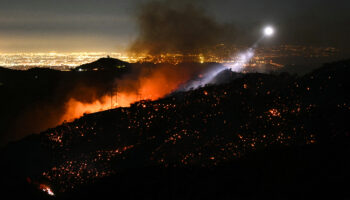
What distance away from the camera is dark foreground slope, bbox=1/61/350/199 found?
247 inches

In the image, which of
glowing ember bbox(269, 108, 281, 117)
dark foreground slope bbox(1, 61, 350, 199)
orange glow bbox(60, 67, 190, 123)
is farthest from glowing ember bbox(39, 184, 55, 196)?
orange glow bbox(60, 67, 190, 123)

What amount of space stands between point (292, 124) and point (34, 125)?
70.9 feet

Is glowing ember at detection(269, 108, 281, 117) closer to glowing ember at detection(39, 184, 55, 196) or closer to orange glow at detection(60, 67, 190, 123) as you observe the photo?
glowing ember at detection(39, 184, 55, 196)

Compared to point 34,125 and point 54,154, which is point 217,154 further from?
point 34,125

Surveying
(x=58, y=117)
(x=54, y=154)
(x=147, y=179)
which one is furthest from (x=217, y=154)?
(x=58, y=117)

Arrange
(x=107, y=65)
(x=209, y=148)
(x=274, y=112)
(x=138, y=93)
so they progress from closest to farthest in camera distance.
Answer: (x=209, y=148)
(x=274, y=112)
(x=138, y=93)
(x=107, y=65)

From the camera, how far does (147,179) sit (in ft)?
24.8

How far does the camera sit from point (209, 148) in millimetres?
8211

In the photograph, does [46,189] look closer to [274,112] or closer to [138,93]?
[274,112]

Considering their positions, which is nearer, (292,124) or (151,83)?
(292,124)

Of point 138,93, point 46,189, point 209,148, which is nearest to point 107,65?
point 138,93

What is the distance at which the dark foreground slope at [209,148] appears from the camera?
628 centimetres

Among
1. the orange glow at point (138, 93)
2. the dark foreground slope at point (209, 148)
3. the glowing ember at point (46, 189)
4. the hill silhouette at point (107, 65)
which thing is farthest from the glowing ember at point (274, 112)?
the hill silhouette at point (107, 65)

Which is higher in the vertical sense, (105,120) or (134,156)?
(105,120)
